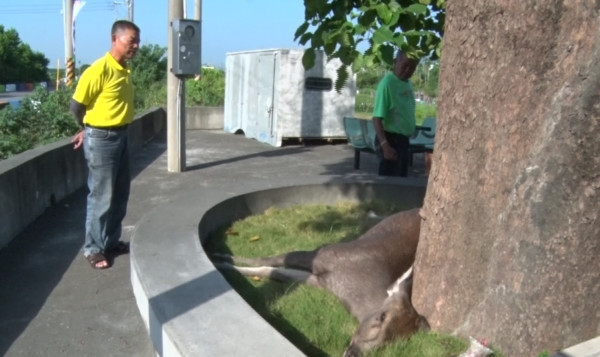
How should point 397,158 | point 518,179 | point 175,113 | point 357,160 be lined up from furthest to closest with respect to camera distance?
point 357,160
point 175,113
point 397,158
point 518,179

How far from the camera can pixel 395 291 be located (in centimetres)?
407

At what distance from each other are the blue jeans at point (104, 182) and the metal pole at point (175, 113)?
547 cm

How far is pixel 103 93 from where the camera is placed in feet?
18.1

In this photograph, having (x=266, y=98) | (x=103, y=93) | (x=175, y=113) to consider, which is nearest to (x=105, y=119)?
(x=103, y=93)

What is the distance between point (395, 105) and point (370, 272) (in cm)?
312

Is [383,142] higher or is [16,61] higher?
[383,142]

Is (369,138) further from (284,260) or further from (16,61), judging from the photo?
(16,61)

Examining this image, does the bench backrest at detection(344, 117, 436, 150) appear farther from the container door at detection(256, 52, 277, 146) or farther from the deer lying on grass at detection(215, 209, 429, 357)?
the deer lying on grass at detection(215, 209, 429, 357)

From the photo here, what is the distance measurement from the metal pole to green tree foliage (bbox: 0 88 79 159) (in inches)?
66.2

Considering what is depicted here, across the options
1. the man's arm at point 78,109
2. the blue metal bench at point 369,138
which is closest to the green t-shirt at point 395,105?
the man's arm at point 78,109

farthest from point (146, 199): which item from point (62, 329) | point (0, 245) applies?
point (62, 329)

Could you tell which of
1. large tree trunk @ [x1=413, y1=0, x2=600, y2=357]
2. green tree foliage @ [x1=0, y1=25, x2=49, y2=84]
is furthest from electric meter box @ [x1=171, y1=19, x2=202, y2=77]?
green tree foliage @ [x1=0, y1=25, x2=49, y2=84]

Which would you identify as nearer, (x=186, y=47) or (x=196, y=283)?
(x=196, y=283)

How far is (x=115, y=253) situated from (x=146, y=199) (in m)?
2.93
